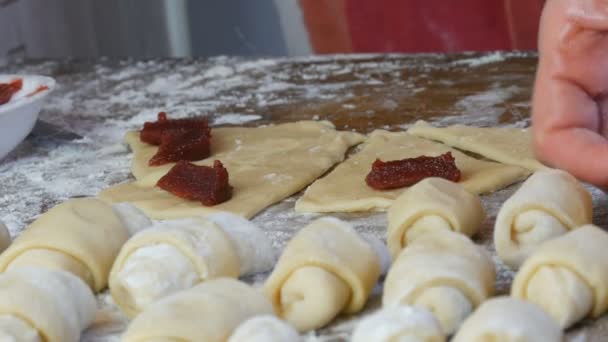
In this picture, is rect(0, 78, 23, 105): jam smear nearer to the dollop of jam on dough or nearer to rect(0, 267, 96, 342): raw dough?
the dollop of jam on dough

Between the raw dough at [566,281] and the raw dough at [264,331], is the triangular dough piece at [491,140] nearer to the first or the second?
the raw dough at [566,281]

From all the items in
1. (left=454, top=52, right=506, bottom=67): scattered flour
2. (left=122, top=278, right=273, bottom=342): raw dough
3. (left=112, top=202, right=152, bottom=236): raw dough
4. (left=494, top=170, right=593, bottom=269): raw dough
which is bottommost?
(left=454, top=52, right=506, bottom=67): scattered flour

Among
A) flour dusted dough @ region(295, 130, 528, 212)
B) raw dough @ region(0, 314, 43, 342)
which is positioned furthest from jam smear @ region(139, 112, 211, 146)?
raw dough @ region(0, 314, 43, 342)

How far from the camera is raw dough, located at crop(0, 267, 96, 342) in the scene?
1265 millimetres

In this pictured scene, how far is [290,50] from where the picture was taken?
4.25 metres

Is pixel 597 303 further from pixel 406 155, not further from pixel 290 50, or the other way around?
pixel 290 50

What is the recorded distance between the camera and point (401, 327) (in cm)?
114

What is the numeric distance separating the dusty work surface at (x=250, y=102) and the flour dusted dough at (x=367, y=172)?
3 cm

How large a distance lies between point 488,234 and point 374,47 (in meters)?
2.54

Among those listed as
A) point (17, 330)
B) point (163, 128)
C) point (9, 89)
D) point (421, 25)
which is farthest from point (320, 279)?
point (421, 25)

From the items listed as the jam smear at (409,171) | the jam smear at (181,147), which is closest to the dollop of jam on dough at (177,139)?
the jam smear at (181,147)

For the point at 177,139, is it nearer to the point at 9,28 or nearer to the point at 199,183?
the point at 199,183

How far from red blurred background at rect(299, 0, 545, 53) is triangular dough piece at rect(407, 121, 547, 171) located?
1.70 m

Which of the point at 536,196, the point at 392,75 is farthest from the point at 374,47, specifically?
the point at 536,196
